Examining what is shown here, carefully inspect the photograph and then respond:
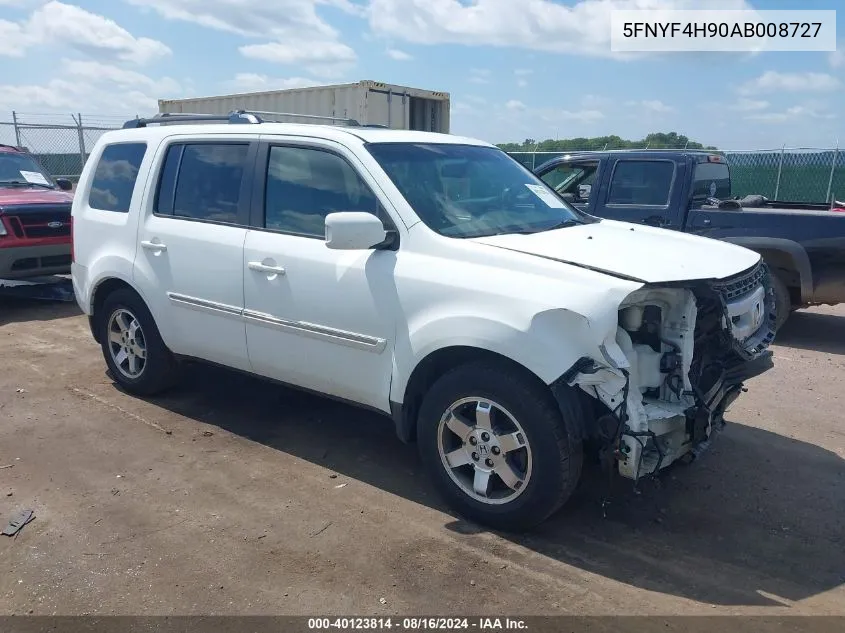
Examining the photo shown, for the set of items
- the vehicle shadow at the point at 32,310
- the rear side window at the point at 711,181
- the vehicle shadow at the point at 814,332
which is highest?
the rear side window at the point at 711,181

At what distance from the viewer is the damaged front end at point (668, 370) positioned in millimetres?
3289

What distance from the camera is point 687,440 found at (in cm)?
357

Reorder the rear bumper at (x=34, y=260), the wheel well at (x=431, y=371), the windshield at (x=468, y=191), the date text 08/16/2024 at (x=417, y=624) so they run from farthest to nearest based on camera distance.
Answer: the rear bumper at (x=34, y=260) → the windshield at (x=468, y=191) → the wheel well at (x=431, y=371) → the date text 08/16/2024 at (x=417, y=624)

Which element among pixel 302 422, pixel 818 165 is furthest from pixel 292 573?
pixel 818 165

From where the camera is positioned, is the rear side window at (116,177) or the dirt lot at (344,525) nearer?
the dirt lot at (344,525)

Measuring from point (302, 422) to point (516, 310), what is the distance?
236 cm

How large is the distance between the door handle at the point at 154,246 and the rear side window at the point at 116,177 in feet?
1.33

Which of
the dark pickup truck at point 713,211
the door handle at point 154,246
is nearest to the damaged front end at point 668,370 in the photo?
the door handle at point 154,246

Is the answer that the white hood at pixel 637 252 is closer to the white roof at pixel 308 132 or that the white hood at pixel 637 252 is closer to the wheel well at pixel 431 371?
the wheel well at pixel 431 371

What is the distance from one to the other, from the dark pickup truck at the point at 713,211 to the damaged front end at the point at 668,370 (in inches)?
149

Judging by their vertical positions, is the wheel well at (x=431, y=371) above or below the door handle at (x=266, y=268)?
below

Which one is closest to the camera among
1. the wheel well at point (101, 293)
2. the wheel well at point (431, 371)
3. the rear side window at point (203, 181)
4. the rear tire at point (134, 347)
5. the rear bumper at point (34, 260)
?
the wheel well at point (431, 371)

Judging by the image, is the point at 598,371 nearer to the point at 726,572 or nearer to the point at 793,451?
the point at 726,572

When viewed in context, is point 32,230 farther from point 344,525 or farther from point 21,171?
point 344,525
